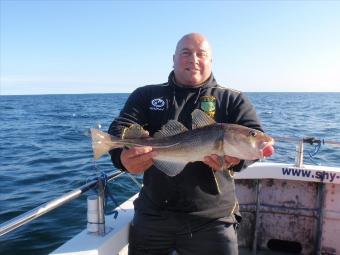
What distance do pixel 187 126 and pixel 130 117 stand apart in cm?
54

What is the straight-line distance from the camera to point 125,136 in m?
3.48

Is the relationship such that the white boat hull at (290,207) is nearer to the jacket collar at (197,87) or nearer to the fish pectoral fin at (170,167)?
the jacket collar at (197,87)

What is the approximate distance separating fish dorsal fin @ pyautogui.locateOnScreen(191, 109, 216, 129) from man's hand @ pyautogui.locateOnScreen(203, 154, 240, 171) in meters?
0.29

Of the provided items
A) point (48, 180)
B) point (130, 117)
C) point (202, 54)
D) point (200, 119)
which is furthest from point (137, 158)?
point (48, 180)

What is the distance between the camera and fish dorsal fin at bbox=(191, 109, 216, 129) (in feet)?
11.1

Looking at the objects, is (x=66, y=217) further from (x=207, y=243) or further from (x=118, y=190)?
(x=207, y=243)

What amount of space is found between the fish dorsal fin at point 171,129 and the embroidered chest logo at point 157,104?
0.29 meters

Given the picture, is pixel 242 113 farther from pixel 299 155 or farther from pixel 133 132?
pixel 299 155

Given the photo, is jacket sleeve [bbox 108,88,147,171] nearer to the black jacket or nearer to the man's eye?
the black jacket

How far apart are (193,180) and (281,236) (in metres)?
2.83

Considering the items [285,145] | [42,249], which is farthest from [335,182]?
[285,145]

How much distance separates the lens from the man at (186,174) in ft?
11.4

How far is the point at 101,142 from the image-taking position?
338cm

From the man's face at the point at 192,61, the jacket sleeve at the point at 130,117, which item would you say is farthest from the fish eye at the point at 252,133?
the jacket sleeve at the point at 130,117
